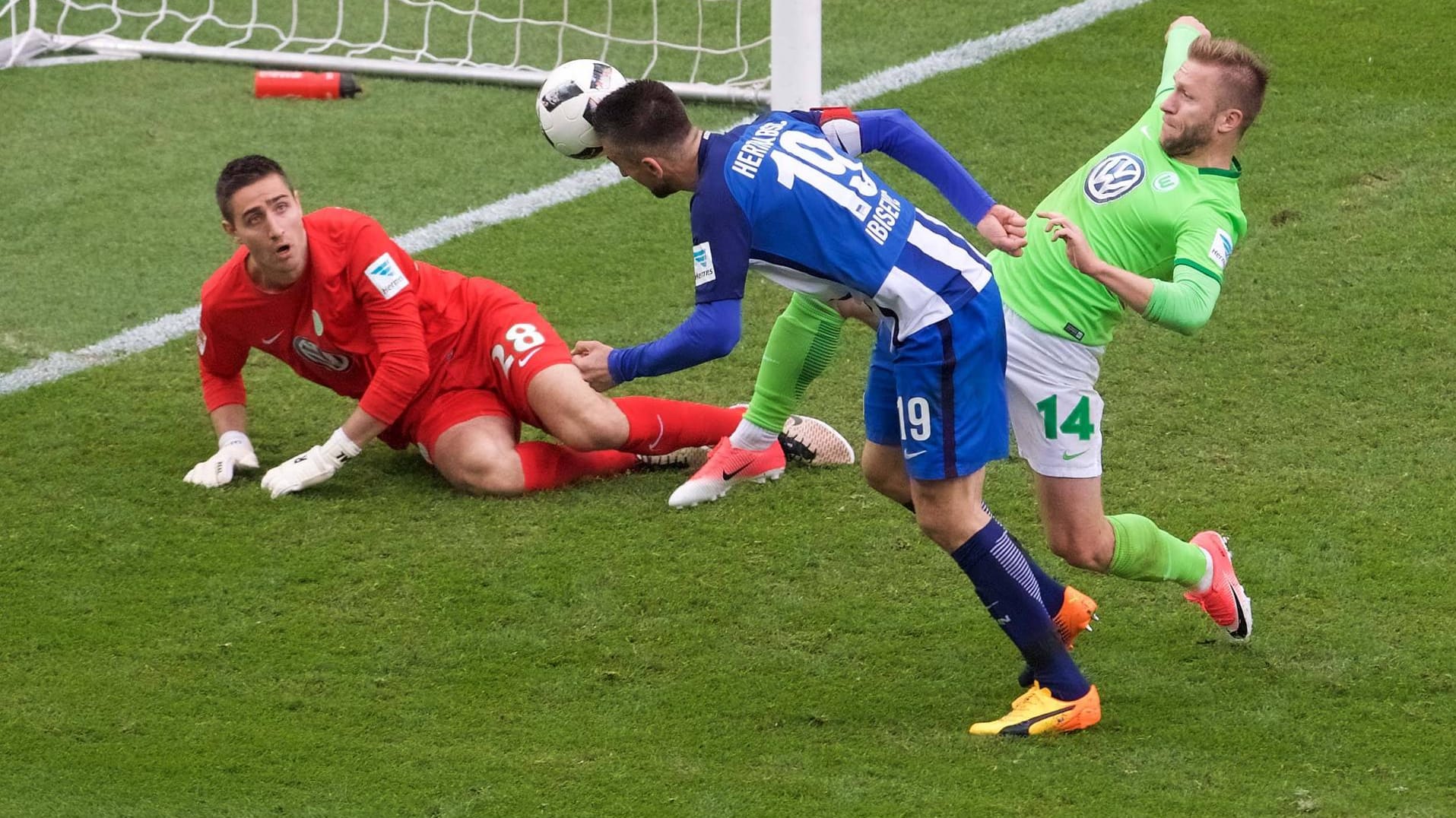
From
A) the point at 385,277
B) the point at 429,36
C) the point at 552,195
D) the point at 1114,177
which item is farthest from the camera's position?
the point at 429,36

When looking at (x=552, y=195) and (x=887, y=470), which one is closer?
(x=887, y=470)

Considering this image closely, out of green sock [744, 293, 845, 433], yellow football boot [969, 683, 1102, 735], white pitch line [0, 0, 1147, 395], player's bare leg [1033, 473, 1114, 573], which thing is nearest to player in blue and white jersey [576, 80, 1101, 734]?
yellow football boot [969, 683, 1102, 735]

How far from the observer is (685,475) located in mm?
5426

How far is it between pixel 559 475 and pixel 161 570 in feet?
→ 3.80

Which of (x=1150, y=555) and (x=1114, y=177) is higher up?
(x=1114, y=177)

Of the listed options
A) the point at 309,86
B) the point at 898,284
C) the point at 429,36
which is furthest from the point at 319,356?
the point at 429,36

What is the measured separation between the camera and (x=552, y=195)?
24.6 feet

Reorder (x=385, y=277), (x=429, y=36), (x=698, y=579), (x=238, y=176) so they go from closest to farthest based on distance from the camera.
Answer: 1. (x=698, y=579)
2. (x=238, y=176)
3. (x=385, y=277)
4. (x=429, y=36)

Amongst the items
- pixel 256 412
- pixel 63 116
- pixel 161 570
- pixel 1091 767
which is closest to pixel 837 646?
pixel 1091 767

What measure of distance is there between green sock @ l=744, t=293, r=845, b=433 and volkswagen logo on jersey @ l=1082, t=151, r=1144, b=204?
3.18 feet

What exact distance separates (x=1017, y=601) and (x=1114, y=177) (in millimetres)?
1003

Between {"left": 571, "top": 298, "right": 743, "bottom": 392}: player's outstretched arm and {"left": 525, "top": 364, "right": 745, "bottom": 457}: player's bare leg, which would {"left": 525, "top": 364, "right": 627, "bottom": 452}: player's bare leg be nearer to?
{"left": 525, "top": 364, "right": 745, "bottom": 457}: player's bare leg

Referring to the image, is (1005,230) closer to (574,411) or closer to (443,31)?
(574,411)

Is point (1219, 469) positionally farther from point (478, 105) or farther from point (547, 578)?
point (478, 105)
